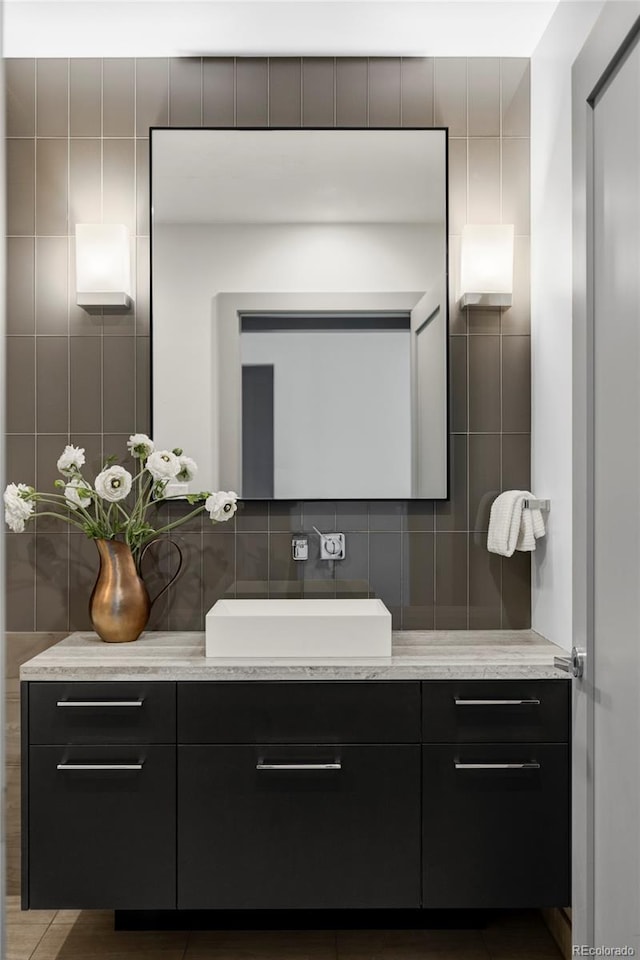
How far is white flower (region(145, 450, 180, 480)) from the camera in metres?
2.30

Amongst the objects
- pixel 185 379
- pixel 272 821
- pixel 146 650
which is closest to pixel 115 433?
pixel 185 379

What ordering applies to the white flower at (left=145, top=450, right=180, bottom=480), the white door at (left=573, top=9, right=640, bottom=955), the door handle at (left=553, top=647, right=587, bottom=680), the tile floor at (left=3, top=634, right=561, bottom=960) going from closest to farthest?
the white door at (left=573, top=9, right=640, bottom=955)
the door handle at (left=553, top=647, right=587, bottom=680)
the tile floor at (left=3, top=634, right=561, bottom=960)
the white flower at (left=145, top=450, right=180, bottom=480)

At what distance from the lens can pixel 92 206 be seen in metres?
2.55

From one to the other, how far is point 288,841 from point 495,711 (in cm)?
63

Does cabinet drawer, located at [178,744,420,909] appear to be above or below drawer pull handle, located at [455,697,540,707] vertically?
below

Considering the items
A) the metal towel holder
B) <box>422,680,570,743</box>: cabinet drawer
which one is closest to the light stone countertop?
<box>422,680,570,743</box>: cabinet drawer

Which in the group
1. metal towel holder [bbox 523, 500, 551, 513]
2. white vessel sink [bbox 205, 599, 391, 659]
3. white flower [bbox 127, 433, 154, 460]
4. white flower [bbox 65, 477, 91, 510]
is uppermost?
white flower [bbox 127, 433, 154, 460]

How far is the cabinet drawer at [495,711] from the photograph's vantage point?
2.04 m

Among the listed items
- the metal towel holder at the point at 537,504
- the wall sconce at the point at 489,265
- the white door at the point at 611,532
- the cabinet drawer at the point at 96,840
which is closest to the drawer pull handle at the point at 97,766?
the cabinet drawer at the point at 96,840

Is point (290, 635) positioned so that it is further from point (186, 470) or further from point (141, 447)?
point (141, 447)

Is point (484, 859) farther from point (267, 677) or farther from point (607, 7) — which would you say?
point (607, 7)

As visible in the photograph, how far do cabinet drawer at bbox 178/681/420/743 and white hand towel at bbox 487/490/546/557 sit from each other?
2.01 feet

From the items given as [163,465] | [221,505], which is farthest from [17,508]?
[221,505]

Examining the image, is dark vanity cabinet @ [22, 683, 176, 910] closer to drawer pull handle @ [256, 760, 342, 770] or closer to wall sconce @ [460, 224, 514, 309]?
drawer pull handle @ [256, 760, 342, 770]
